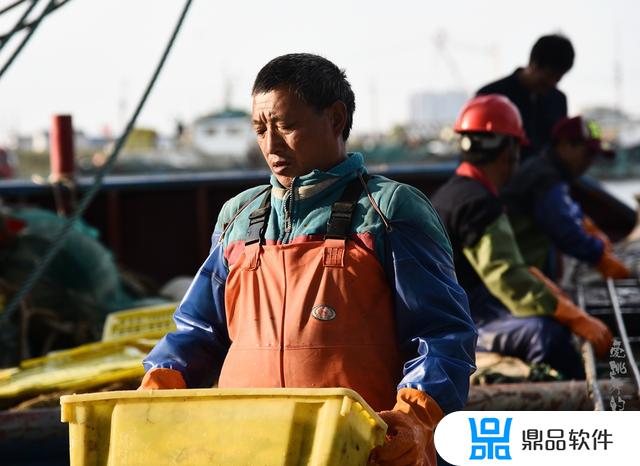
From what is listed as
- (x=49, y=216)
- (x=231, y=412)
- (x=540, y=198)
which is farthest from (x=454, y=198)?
(x=49, y=216)

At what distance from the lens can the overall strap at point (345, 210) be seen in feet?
8.98

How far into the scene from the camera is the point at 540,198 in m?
6.32

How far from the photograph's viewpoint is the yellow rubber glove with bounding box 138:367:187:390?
2861 mm

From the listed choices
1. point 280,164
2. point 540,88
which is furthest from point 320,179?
point 540,88

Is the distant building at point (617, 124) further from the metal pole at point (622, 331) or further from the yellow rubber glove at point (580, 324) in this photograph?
the yellow rubber glove at point (580, 324)

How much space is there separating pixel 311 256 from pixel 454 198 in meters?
2.74

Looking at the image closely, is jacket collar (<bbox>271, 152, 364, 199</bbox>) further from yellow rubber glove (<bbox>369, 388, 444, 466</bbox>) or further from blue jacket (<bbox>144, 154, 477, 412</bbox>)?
yellow rubber glove (<bbox>369, 388, 444, 466</bbox>)

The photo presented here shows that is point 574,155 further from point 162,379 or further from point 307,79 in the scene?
point 162,379

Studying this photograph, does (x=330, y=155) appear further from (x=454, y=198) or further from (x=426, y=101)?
(x=426, y=101)

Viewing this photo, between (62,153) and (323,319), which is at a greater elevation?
(323,319)

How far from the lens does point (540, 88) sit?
750 centimetres

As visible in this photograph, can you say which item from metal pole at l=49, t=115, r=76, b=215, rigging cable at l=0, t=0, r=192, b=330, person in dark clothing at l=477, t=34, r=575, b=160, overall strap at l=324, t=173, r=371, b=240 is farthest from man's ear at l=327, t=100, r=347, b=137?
metal pole at l=49, t=115, r=76, b=215

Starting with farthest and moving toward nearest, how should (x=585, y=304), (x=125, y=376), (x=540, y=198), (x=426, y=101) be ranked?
(x=426, y=101)
(x=585, y=304)
(x=540, y=198)
(x=125, y=376)

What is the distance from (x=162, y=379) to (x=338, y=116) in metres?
0.77
